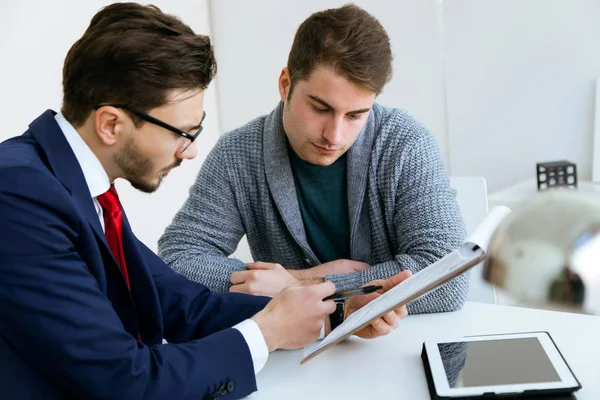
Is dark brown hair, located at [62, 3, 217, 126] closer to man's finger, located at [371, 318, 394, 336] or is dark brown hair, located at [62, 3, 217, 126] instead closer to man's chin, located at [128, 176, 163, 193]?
man's chin, located at [128, 176, 163, 193]

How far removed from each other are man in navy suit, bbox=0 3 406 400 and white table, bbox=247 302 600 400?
0.17 ft

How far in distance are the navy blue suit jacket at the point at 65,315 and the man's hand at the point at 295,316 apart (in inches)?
3.1

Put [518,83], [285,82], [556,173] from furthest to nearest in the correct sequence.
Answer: [518,83]
[556,173]
[285,82]

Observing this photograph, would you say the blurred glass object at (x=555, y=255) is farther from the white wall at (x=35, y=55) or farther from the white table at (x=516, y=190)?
the white wall at (x=35, y=55)

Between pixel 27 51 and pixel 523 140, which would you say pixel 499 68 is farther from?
pixel 27 51

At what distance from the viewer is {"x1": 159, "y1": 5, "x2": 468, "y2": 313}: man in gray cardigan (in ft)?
5.31

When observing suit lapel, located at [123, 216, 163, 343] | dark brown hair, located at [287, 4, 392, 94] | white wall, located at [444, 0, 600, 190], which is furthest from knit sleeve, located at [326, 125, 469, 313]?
white wall, located at [444, 0, 600, 190]

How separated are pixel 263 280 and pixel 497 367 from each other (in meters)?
0.62

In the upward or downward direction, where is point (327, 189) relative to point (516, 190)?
Answer: upward

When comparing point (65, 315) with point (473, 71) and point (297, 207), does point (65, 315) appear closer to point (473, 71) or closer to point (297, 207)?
point (297, 207)

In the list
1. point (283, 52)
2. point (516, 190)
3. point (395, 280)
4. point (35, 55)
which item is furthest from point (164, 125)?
point (283, 52)

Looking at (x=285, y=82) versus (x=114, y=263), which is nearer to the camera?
(x=114, y=263)

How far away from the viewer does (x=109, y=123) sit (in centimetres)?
124

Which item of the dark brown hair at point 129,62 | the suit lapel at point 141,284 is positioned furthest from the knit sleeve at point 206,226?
the dark brown hair at point 129,62
